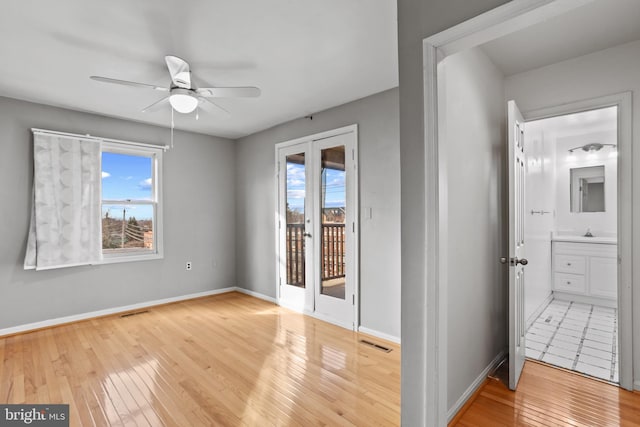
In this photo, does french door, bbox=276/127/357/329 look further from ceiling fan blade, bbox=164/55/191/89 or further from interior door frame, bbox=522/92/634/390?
interior door frame, bbox=522/92/634/390

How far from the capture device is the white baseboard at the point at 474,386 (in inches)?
77.4

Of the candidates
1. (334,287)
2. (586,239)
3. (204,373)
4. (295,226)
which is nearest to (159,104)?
(295,226)

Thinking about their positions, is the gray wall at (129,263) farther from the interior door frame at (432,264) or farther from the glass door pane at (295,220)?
the interior door frame at (432,264)

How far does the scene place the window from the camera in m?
4.09

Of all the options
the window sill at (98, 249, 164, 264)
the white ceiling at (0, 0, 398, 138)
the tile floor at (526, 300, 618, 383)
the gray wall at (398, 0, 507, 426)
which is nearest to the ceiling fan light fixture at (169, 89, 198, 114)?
the white ceiling at (0, 0, 398, 138)

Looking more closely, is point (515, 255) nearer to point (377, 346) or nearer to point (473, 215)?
point (473, 215)

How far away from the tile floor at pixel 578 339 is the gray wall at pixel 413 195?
196cm

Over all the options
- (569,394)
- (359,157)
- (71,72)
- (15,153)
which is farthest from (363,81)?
(15,153)

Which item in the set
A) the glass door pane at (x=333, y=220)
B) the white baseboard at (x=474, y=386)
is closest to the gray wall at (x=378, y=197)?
the glass door pane at (x=333, y=220)

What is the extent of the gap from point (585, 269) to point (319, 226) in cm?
369

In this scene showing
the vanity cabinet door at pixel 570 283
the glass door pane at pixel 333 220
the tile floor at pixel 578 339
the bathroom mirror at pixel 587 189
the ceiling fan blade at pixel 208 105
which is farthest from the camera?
the bathroom mirror at pixel 587 189

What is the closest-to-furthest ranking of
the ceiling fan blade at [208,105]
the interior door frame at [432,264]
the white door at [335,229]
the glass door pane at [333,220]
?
the interior door frame at [432,264]
the ceiling fan blade at [208,105]
the white door at [335,229]
the glass door pane at [333,220]

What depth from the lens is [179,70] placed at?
2.44m

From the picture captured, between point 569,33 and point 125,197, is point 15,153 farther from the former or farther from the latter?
point 569,33
